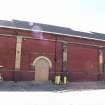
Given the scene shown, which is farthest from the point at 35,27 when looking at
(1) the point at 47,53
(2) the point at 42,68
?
(2) the point at 42,68

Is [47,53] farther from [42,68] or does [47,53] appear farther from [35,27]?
[35,27]

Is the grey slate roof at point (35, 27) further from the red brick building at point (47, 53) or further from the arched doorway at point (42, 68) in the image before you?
the arched doorway at point (42, 68)

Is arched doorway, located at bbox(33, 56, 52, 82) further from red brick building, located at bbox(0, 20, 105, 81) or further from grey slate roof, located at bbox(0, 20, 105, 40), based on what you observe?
grey slate roof, located at bbox(0, 20, 105, 40)

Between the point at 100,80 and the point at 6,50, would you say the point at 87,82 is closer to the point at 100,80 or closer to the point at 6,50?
the point at 100,80

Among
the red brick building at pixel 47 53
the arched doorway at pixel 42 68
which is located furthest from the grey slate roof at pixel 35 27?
the arched doorway at pixel 42 68

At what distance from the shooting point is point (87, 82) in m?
29.5

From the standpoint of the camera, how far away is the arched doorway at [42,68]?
88.1 feet

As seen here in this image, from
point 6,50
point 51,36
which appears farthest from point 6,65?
point 51,36

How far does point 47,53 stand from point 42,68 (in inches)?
70.1

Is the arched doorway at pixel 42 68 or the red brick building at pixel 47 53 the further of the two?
the arched doorway at pixel 42 68

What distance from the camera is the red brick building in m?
25.6

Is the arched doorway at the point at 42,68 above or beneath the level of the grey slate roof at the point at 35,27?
beneath

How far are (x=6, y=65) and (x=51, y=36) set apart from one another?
6281 millimetres
